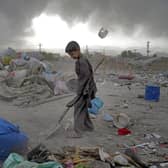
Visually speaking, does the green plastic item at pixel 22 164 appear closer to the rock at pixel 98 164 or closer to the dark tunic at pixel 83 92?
the rock at pixel 98 164

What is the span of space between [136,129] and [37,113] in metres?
2.26

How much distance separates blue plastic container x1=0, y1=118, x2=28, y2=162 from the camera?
3.83m

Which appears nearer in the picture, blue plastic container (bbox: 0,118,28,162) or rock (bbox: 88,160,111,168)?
rock (bbox: 88,160,111,168)

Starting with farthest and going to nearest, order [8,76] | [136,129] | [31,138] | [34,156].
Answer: [8,76]
[136,129]
[31,138]
[34,156]

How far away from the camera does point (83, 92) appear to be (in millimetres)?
5426

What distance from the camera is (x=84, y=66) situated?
5.37 meters

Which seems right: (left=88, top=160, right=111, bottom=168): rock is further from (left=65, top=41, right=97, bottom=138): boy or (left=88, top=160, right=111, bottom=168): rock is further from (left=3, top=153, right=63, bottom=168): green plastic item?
(left=65, top=41, right=97, bottom=138): boy

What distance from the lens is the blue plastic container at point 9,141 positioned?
3.83 meters

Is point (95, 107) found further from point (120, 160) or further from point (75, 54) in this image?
point (120, 160)

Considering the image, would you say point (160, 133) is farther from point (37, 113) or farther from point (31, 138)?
point (37, 113)

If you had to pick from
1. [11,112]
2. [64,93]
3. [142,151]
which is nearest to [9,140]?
[142,151]

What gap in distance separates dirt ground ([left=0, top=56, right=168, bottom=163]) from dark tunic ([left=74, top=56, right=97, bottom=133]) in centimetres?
23

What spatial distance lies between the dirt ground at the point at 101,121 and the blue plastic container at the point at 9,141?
1.92ft

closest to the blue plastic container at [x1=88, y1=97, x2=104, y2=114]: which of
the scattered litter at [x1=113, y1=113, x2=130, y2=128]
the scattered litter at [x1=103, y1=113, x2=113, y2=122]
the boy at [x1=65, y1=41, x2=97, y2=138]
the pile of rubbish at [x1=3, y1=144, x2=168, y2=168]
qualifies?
the scattered litter at [x1=103, y1=113, x2=113, y2=122]
